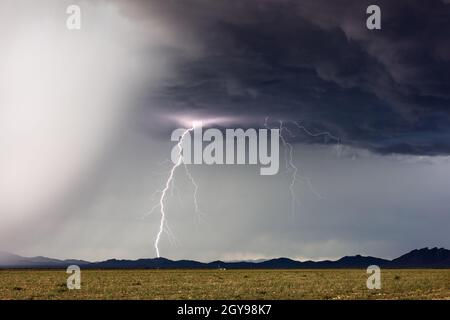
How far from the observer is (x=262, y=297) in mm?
36719

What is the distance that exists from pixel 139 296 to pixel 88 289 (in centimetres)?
770
